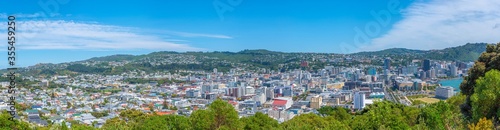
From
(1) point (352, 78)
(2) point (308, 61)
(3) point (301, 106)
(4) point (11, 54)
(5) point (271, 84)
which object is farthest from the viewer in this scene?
(2) point (308, 61)

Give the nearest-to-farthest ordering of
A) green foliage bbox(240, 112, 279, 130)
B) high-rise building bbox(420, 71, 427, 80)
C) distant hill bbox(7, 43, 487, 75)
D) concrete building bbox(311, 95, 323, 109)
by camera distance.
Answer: green foliage bbox(240, 112, 279, 130)
concrete building bbox(311, 95, 323, 109)
high-rise building bbox(420, 71, 427, 80)
distant hill bbox(7, 43, 487, 75)

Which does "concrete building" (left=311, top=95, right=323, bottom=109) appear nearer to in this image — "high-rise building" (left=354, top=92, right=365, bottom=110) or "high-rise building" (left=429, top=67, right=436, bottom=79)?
"high-rise building" (left=354, top=92, right=365, bottom=110)

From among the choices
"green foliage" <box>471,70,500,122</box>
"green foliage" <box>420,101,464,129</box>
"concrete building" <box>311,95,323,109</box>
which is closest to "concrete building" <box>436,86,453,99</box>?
"concrete building" <box>311,95,323,109</box>

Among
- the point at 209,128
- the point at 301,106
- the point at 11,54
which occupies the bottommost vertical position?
the point at 301,106

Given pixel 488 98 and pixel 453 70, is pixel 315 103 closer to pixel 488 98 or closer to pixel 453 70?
pixel 488 98

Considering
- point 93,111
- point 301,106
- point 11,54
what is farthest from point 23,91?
point 11,54

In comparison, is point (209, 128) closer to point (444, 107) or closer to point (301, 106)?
point (444, 107)

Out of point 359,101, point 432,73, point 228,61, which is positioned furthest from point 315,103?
point 228,61

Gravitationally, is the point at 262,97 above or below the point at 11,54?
below
